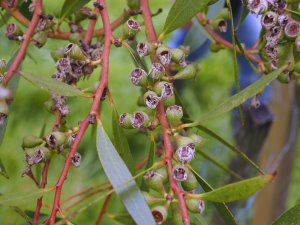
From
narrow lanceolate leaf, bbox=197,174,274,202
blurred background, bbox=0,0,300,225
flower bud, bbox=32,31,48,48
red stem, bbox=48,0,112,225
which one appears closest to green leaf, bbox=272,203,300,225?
narrow lanceolate leaf, bbox=197,174,274,202

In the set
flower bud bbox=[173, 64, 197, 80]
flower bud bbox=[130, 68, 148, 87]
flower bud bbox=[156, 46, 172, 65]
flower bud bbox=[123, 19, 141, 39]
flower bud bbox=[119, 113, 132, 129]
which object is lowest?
flower bud bbox=[119, 113, 132, 129]

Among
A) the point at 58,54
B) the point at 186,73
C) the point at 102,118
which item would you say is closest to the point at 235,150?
the point at 186,73

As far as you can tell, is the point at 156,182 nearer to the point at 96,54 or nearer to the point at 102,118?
the point at 96,54

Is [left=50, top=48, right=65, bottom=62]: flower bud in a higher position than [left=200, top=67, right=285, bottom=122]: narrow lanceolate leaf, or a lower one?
higher

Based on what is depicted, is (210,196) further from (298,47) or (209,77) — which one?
(209,77)

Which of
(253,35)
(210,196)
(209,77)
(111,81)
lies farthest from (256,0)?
(209,77)

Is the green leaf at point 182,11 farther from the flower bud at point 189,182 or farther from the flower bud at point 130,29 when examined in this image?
the flower bud at point 189,182

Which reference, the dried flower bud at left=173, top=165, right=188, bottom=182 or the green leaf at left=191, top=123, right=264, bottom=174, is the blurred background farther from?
the dried flower bud at left=173, top=165, right=188, bottom=182
